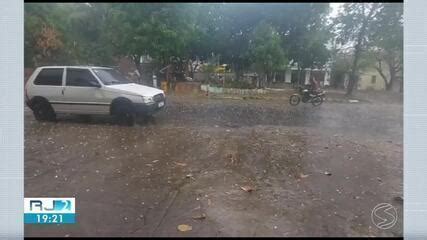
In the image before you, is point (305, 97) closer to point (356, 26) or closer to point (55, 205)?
point (356, 26)

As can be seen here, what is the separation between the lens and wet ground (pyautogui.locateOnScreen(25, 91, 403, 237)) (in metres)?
2.18

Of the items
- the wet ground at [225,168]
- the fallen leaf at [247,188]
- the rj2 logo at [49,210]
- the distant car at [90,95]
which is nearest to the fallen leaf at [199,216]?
the wet ground at [225,168]

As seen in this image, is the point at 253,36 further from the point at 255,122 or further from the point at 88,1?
the point at 88,1

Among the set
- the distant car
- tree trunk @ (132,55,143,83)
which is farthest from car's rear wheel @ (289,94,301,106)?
tree trunk @ (132,55,143,83)

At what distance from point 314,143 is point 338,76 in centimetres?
77

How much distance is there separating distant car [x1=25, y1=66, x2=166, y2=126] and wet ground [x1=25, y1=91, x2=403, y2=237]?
0.17m

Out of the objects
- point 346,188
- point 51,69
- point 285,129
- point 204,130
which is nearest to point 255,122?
point 285,129

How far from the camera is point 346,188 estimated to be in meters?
2.51

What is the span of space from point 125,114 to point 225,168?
5.81 feet

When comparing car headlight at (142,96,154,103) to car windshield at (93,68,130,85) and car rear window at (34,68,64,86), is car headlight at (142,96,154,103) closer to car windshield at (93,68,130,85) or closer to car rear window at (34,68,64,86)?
car windshield at (93,68,130,85)

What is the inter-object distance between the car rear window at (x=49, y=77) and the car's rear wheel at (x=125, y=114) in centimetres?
75

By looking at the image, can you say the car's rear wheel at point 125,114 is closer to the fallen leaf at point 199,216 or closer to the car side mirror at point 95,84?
the car side mirror at point 95,84

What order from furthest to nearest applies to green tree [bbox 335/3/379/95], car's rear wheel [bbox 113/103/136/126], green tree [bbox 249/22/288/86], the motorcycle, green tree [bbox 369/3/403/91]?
car's rear wheel [bbox 113/103/136/126] → the motorcycle → green tree [bbox 249/22/288/86] → green tree [bbox 335/3/379/95] → green tree [bbox 369/3/403/91]

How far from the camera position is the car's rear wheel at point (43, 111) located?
10.9 feet
